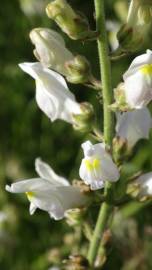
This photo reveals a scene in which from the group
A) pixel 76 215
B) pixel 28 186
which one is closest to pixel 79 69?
pixel 28 186

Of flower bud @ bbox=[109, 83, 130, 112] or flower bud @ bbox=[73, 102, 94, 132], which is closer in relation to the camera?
flower bud @ bbox=[109, 83, 130, 112]

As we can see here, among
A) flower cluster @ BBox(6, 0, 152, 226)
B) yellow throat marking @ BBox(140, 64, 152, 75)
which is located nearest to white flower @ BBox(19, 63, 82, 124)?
flower cluster @ BBox(6, 0, 152, 226)

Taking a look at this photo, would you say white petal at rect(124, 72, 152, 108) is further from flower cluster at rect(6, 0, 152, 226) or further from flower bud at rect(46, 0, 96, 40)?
flower bud at rect(46, 0, 96, 40)

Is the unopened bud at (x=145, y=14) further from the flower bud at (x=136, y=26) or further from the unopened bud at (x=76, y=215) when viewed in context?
the unopened bud at (x=76, y=215)

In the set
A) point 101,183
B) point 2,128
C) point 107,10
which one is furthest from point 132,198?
point 107,10

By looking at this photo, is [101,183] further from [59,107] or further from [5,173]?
[5,173]

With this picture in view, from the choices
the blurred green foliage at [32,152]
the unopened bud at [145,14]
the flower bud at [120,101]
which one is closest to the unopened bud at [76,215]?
the flower bud at [120,101]

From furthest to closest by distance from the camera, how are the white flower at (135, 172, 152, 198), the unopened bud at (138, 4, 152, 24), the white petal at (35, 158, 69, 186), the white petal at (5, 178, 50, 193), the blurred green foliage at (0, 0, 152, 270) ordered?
the blurred green foliage at (0, 0, 152, 270) → the white petal at (35, 158, 69, 186) → the white flower at (135, 172, 152, 198) → the white petal at (5, 178, 50, 193) → the unopened bud at (138, 4, 152, 24)
